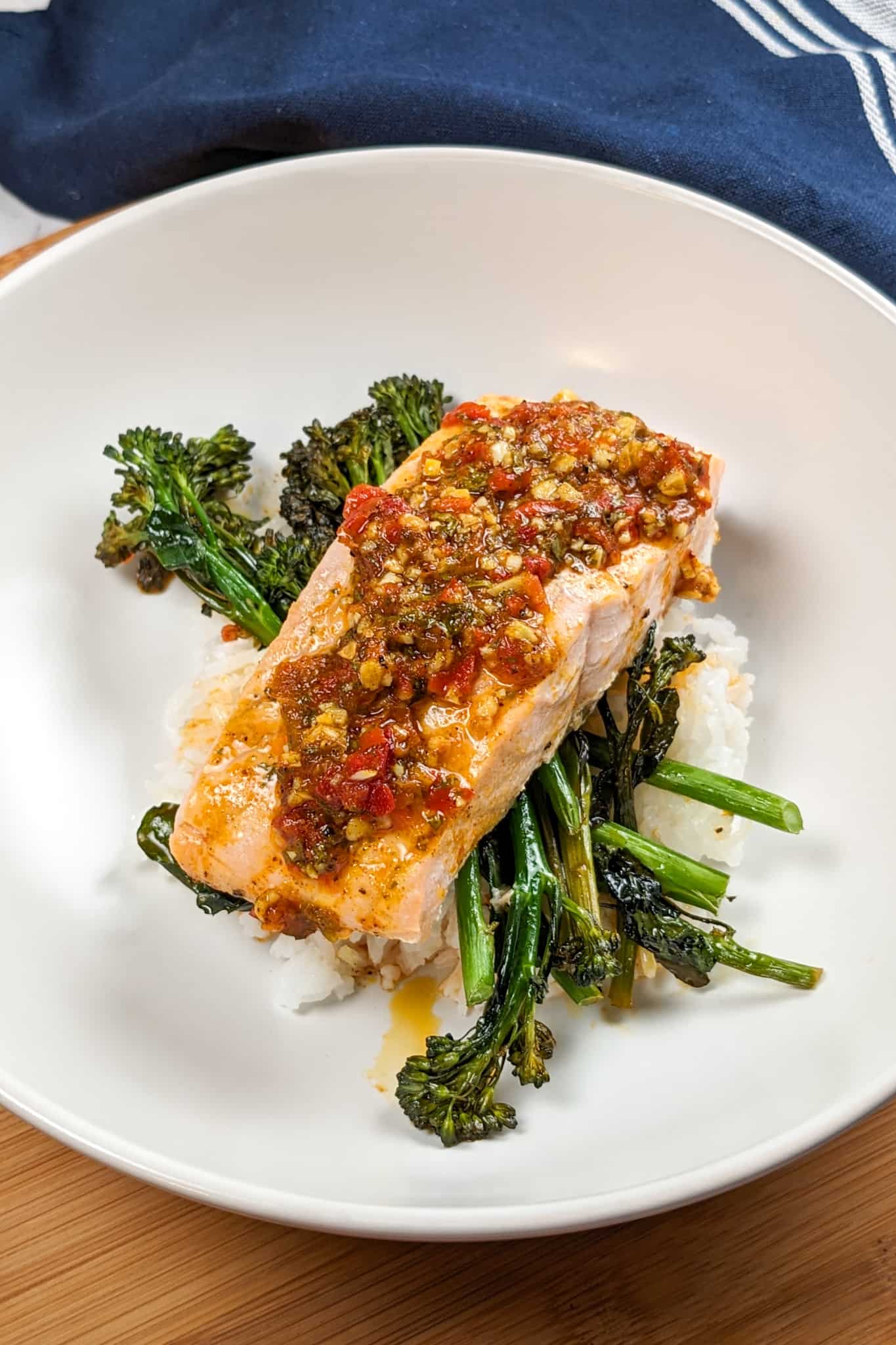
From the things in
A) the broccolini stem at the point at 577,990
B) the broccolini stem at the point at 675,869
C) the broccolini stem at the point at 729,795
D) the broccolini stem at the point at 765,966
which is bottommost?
the broccolini stem at the point at 577,990

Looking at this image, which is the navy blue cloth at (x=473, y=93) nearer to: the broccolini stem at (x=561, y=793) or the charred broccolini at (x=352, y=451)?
the charred broccolini at (x=352, y=451)

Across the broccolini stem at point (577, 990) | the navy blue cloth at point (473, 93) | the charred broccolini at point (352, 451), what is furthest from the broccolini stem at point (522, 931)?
the navy blue cloth at point (473, 93)

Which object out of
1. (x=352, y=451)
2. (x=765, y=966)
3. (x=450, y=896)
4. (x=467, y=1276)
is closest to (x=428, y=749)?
(x=450, y=896)

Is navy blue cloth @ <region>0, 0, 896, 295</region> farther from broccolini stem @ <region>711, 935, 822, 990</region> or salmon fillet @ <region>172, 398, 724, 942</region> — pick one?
broccolini stem @ <region>711, 935, 822, 990</region>

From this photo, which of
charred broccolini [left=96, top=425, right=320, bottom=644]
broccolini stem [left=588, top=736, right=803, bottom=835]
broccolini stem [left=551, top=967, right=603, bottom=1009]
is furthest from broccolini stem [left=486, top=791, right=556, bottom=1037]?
charred broccolini [left=96, top=425, right=320, bottom=644]

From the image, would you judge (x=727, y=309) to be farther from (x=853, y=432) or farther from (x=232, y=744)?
(x=232, y=744)

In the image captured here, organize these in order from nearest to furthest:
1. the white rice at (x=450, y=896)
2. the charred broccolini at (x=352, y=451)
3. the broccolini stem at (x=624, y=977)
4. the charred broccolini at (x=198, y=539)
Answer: the broccolini stem at (x=624, y=977), the white rice at (x=450, y=896), the charred broccolini at (x=198, y=539), the charred broccolini at (x=352, y=451)
